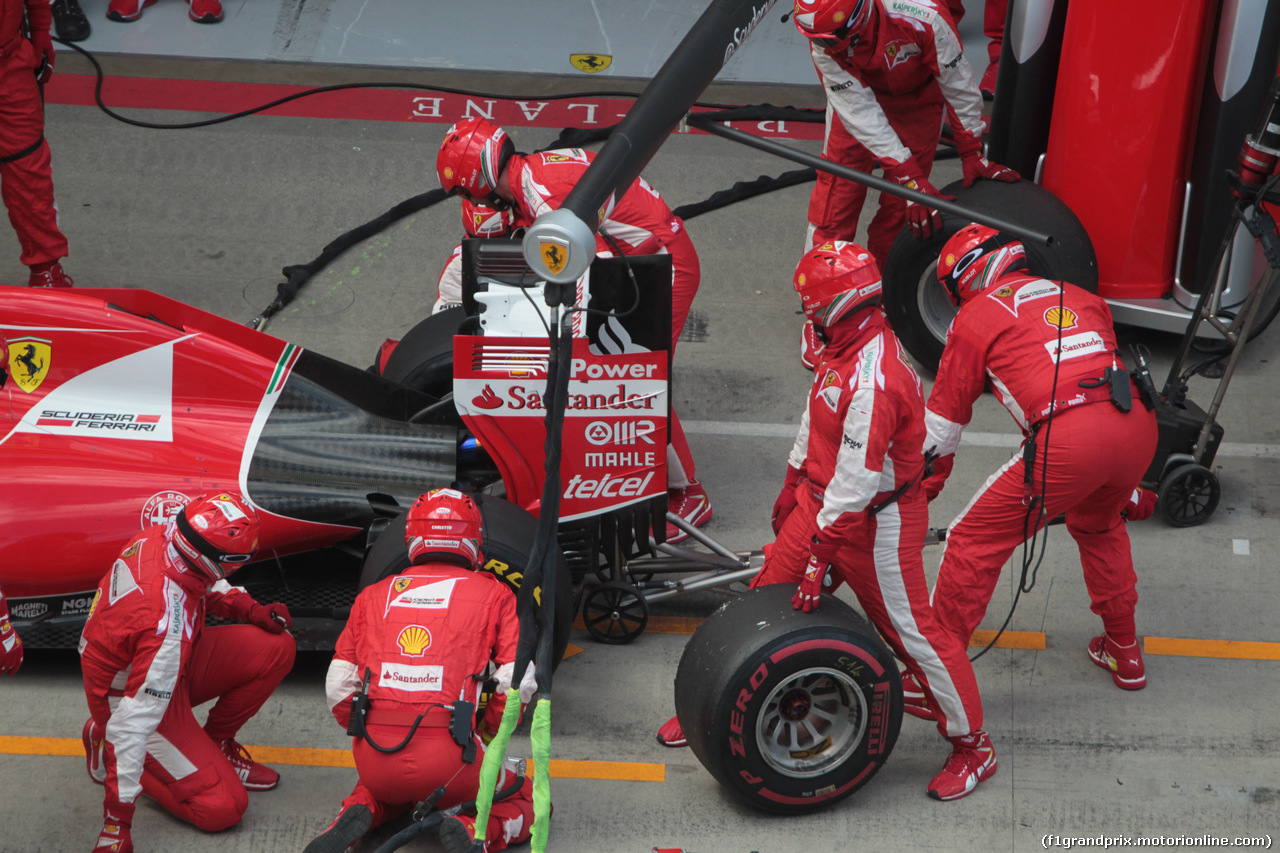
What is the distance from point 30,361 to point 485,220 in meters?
2.12

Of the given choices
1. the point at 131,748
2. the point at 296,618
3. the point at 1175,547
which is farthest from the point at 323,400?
the point at 1175,547

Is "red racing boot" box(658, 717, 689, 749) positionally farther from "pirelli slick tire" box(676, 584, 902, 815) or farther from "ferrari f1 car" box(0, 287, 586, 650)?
"ferrari f1 car" box(0, 287, 586, 650)

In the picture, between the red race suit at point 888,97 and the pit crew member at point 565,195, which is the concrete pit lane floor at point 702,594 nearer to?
the pit crew member at point 565,195

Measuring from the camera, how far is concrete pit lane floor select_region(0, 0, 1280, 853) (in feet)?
14.8

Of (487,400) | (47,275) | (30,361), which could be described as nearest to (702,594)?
(487,400)

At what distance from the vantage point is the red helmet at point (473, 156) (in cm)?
564

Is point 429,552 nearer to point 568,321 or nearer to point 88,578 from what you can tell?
point 88,578

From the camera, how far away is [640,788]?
15.3ft

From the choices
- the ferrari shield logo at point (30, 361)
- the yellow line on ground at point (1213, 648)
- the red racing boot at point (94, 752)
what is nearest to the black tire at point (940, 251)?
the yellow line on ground at point (1213, 648)

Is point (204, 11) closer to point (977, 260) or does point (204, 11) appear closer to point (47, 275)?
point (47, 275)

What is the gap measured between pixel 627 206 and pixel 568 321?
3.45 meters

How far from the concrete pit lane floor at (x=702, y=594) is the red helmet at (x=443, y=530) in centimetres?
96

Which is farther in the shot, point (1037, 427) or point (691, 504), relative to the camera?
point (691, 504)

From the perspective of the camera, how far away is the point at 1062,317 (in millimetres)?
4711
